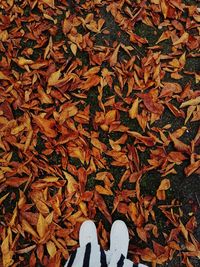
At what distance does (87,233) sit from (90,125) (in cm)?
74

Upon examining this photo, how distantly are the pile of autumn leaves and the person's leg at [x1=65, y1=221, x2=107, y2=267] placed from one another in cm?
8

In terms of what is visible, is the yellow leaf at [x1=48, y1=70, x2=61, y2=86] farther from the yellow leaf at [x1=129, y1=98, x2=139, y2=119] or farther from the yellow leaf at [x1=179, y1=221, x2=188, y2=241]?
the yellow leaf at [x1=179, y1=221, x2=188, y2=241]

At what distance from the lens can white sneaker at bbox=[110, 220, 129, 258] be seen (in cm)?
262

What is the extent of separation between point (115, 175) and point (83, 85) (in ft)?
2.23

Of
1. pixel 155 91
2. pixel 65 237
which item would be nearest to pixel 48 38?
pixel 155 91

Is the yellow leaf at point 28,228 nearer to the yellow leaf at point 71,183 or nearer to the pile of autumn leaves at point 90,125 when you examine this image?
the pile of autumn leaves at point 90,125

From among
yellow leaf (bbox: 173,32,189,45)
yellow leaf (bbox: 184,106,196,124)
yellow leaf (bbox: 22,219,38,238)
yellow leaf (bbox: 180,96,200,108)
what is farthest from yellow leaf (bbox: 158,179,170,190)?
yellow leaf (bbox: 173,32,189,45)

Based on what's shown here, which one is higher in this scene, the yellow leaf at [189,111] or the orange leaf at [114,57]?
the orange leaf at [114,57]

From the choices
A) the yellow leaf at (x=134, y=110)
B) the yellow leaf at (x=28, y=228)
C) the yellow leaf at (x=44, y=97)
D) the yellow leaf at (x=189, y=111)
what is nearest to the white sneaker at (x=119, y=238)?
the yellow leaf at (x=28, y=228)

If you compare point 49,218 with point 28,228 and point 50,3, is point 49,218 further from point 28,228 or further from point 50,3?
point 50,3

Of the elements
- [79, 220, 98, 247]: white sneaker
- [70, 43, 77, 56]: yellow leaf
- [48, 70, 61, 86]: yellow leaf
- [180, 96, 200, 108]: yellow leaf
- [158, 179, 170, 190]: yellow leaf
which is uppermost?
[70, 43, 77, 56]: yellow leaf

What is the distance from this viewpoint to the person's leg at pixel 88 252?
246cm

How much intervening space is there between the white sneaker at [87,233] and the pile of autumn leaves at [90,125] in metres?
0.06

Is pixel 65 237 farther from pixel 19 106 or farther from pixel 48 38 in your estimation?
pixel 48 38
